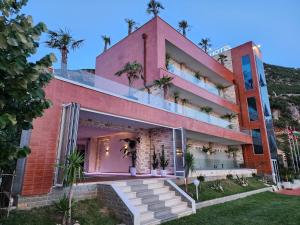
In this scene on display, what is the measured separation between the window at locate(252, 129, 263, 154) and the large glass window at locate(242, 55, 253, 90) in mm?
5409

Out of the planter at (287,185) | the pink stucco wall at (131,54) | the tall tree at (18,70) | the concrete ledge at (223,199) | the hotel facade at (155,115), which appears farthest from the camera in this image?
the planter at (287,185)

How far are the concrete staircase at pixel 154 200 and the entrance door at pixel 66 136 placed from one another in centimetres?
222

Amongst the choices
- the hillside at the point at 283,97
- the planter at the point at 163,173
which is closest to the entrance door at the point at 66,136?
the planter at the point at 163,173

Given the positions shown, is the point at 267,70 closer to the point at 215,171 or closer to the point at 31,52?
the point at 215,171

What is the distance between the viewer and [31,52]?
349 cm

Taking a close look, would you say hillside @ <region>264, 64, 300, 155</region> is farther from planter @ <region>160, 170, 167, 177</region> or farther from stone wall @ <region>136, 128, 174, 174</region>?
planter @ <region>160, 170, 167, 177</region>

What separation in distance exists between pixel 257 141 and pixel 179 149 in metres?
15.3

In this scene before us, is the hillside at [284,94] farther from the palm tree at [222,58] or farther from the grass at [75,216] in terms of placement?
the grass at [75,216]

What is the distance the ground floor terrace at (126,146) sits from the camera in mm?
12405

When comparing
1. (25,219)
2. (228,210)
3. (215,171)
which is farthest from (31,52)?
(215,171)

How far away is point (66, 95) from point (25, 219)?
179 inches

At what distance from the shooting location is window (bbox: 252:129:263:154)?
23905 mm

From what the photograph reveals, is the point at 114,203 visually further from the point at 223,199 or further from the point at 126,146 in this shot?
the point at 126,146

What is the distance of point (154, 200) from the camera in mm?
8555
